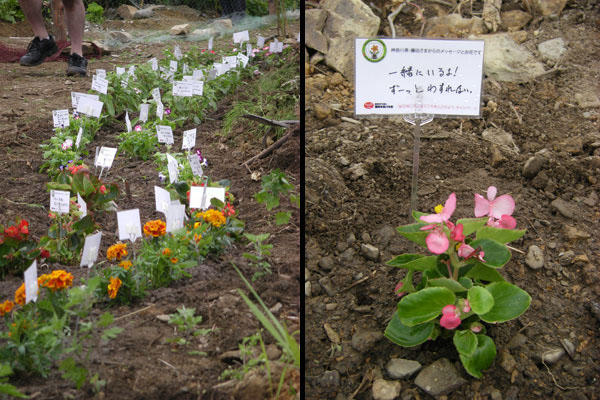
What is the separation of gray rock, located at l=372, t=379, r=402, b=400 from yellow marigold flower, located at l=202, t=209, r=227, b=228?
2.28 ft

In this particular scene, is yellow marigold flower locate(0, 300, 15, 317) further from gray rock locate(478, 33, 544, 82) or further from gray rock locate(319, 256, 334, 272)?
gray rock locate(478, 33, 544, 82)

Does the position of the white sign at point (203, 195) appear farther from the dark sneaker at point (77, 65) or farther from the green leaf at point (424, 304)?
the green leaf at point (424, 304)

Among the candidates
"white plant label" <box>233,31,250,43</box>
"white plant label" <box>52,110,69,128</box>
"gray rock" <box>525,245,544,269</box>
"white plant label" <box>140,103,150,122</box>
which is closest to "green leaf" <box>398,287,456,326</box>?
"gray rock" <box>525,245,544,269</box>

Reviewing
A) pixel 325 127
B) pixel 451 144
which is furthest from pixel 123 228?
pixel 451 144

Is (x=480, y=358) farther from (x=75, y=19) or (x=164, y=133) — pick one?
(x=164, y=133)

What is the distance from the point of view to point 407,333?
5.70ft

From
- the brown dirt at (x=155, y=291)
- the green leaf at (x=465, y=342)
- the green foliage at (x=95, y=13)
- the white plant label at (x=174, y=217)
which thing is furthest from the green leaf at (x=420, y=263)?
the green foliage at (x=95, y=13)

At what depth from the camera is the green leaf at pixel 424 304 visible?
1603mm

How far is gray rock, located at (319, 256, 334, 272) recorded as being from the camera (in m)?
2.16

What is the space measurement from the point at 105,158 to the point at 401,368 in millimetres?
1453

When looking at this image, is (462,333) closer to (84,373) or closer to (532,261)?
(532,261)

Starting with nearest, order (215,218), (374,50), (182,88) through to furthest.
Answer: (215,218) → (374,50) → (182,88)

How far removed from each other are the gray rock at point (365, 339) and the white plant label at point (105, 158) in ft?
3.98

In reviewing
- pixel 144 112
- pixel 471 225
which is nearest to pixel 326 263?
pixel 471 225
